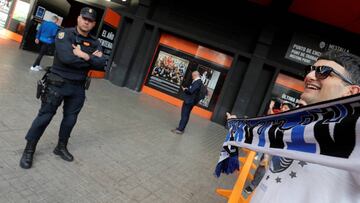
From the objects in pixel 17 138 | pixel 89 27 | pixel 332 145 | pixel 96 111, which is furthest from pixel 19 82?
pixel 332 145

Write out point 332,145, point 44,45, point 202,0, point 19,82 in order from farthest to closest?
1. point 202,0
2. point 44,45
3. point 19,82
4. point 332,145

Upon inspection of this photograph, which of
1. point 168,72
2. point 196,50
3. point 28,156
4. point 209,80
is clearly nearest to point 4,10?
point 168,72

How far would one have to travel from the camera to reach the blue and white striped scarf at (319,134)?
3.27ft

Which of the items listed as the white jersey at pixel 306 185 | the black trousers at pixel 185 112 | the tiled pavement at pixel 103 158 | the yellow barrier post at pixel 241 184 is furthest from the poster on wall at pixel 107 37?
the white jersey at pixel 306 185

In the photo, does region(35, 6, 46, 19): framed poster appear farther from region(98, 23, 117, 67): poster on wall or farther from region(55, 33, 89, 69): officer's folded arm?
region(55, 33, 89, 69): officer's folded arm

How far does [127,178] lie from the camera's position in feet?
14.2

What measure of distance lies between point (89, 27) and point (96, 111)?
369 centimetres

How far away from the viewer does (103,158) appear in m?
4.74

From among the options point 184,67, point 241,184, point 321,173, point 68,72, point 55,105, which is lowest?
point 241,184

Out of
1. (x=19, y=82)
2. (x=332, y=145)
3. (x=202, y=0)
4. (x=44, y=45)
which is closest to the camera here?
(x=332, y=145)

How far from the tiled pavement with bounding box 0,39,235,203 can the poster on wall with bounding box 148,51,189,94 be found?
4.68 m

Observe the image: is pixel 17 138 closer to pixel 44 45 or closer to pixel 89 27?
pixel 89 27

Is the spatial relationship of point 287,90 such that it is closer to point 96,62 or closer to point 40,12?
A: point 96,62

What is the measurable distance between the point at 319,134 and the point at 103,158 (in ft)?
13.4
